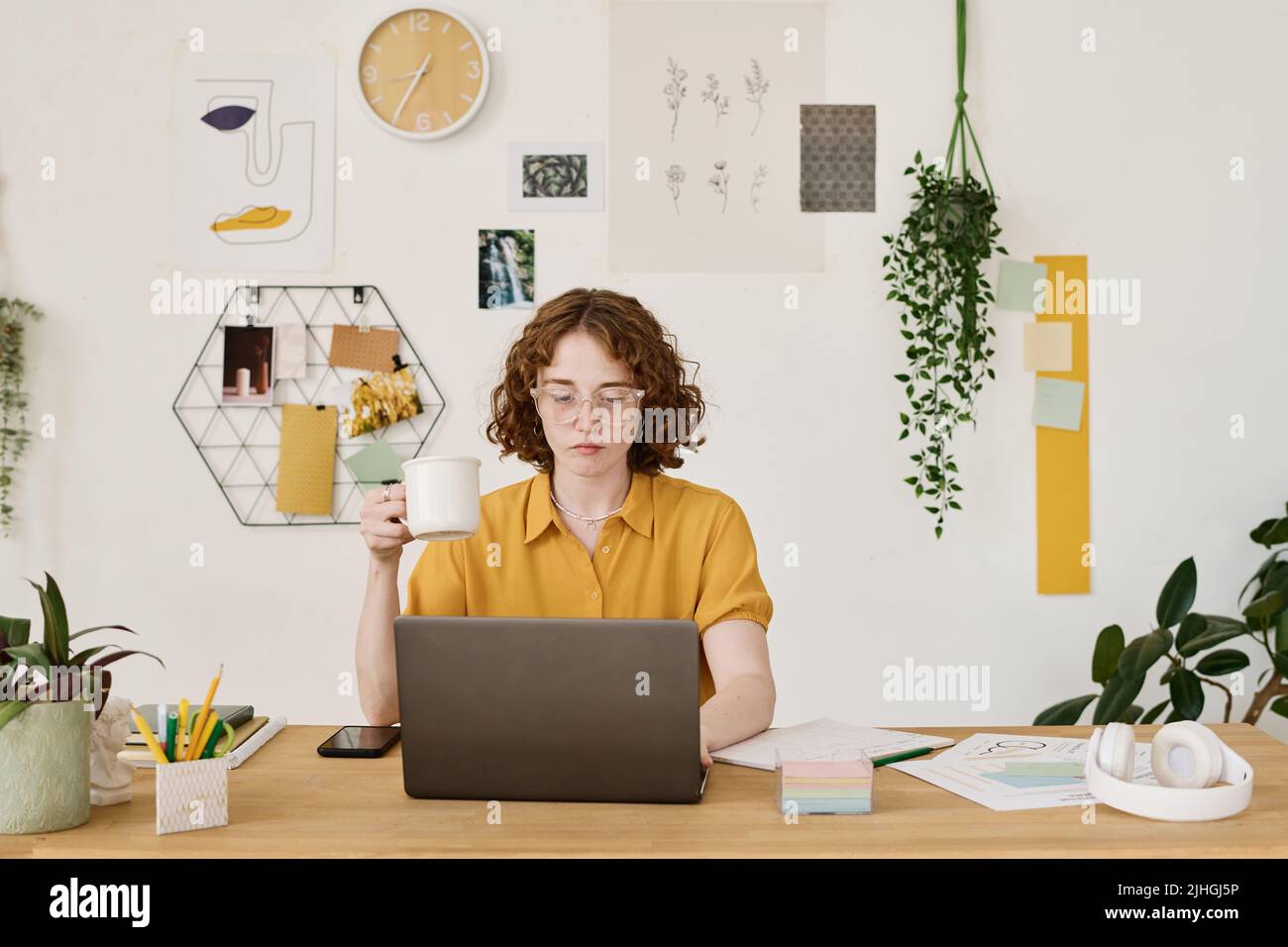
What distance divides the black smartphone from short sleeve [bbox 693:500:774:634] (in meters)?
0.51

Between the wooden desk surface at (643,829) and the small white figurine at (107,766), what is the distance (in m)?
0.02

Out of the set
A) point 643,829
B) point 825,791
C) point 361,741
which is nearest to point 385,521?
point 361,741

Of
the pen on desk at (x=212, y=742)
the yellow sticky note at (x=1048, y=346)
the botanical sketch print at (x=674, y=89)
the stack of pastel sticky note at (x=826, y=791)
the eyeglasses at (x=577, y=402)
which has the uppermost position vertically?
the botanical sketch print at (x=674, y=89)

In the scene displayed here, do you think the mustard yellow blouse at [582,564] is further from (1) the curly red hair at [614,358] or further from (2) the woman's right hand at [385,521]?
(2) the woman's right hand at [385,521]

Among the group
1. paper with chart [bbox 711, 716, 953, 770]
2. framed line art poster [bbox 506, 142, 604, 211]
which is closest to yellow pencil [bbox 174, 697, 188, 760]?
paper with chart [bbox 711, 716, 953, 770]

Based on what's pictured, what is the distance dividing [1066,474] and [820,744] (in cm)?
164

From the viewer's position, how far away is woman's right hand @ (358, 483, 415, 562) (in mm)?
1520

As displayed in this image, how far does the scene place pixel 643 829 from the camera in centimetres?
118

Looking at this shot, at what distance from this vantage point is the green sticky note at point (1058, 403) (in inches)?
113

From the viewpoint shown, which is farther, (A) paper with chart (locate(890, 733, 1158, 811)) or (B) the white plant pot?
(A) paper with chart (locate(890, 733, 1158, 811))

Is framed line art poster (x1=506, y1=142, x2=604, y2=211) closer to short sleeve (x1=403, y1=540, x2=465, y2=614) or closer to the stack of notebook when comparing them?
short sleeve (x1=403, y1=540, x2=465, y2=614)

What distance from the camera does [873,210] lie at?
113 inches

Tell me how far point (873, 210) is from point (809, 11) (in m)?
0.53

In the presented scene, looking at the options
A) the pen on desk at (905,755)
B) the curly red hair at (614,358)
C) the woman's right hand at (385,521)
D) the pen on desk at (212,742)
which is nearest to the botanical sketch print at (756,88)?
the curly red hair at (614,358)
